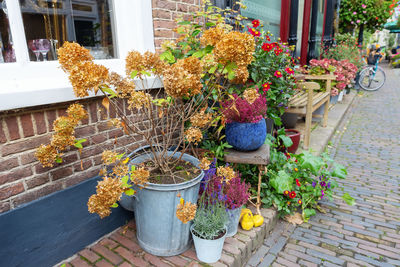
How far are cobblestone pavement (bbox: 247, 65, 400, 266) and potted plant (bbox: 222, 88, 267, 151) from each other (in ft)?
2.85

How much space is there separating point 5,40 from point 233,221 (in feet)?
6.86

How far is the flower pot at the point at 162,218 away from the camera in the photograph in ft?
6.14

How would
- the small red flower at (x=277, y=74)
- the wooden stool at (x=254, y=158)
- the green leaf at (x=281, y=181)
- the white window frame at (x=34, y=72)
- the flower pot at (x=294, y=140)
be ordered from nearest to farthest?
the white window frame at (x=34, y=72) < the wooden stool at (x=254, y=158) < the green leaf at (x=281, y=181) < the small red flower at (x=277, y=74) < the flower pot at (x=294, y=140)

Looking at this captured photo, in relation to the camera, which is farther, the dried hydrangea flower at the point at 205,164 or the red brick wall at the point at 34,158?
the dried hydrangea flower at the point at 205,164

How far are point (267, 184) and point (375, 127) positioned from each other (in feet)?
14.1

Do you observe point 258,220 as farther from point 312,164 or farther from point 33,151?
Result: point 33,151

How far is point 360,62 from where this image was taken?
29.9ft

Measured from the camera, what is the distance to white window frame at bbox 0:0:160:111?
5.51 ft

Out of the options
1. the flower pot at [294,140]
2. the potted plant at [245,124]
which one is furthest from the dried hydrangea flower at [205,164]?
the flower pot at [294,140]

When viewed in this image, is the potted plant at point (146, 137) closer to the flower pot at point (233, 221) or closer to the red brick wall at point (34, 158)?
the red brick wall at point (34, 158)

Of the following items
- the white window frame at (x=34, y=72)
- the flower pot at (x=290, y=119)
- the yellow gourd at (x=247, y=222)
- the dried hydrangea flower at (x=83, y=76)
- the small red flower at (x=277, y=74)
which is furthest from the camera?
the flower pot at (x=290, y=119)

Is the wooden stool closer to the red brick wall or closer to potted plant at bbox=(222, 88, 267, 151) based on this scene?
potted plant at bbox=(222, 88, 267, 151)

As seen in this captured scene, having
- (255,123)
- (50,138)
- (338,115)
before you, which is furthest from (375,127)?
(50,138)

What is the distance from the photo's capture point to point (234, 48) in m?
1.65
